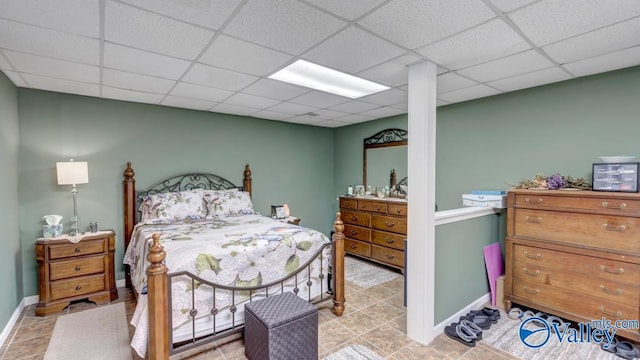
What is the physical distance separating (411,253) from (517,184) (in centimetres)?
191

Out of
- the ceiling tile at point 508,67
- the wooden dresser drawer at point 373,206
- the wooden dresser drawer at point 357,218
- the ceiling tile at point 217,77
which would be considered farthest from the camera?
the wooden dresser drawer at point 357,218

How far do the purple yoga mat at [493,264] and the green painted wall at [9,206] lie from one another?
185 inches

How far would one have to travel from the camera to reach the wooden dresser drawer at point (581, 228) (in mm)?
2395

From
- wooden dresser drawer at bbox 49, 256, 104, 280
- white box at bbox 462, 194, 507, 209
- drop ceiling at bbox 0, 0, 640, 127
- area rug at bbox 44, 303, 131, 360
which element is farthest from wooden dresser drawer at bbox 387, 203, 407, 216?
wooden dresser drawer at bbox 49, 256, 104, 280

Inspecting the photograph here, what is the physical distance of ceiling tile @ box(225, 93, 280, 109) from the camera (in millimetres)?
3688

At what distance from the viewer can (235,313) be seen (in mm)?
2525

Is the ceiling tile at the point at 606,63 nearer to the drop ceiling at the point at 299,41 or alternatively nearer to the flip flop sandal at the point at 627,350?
the drop ceiling at the point at 299,41

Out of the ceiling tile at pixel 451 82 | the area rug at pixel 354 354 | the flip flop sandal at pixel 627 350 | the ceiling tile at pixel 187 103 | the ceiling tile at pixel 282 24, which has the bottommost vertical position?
the area rug at pixel 354 354

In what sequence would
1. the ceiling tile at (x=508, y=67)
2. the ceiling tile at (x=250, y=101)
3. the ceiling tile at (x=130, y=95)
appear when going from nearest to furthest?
the ceiling tile at (x=508, y=67), the ceiling tile at (x=130, y=95), the ceiling tile at (x=250, y=101)

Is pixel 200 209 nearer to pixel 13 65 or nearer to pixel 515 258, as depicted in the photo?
pixel 13 65

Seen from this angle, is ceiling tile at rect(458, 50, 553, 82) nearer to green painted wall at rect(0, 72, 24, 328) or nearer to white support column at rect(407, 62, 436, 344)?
white support column at rect(407, 62, 436, 344)

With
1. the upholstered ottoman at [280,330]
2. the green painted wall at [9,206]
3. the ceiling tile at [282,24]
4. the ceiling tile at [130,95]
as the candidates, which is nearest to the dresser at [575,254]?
the upholstered ottoman at [280,330]

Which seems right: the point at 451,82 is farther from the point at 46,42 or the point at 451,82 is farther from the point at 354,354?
the point at 46,42

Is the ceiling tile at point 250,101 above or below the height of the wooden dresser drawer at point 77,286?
above
